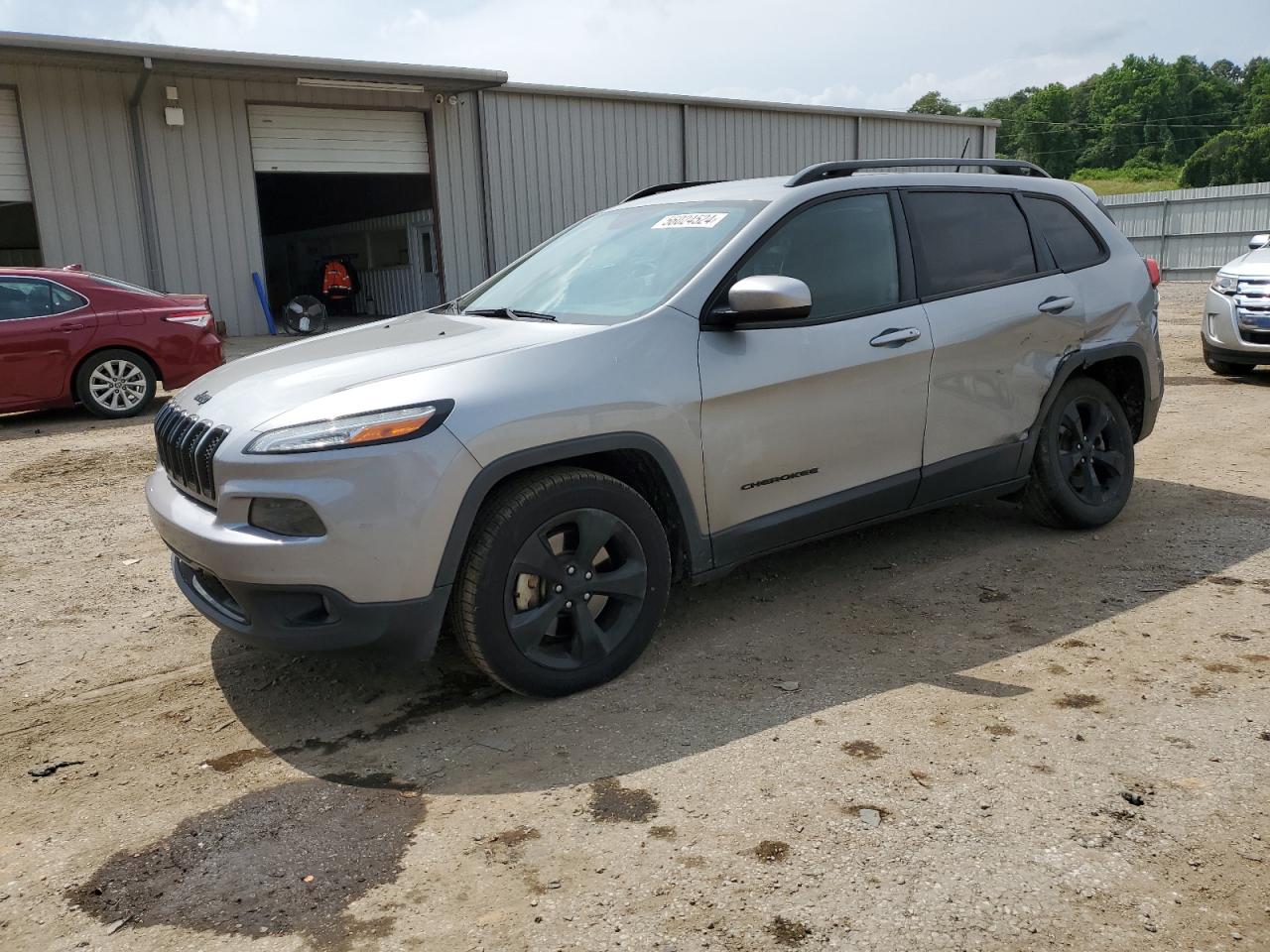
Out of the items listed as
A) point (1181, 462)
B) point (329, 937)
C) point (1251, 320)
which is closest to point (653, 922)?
point (329, 937)

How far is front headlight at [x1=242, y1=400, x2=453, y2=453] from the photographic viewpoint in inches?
124

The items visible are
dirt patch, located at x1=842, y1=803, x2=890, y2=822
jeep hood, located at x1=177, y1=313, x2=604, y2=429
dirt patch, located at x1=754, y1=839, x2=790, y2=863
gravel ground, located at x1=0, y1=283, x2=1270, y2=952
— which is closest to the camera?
gravel ground, located at x1=0, y1=283, x2=1270, y2=952

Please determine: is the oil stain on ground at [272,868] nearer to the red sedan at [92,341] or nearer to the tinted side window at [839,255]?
the tinted side window at [839,255]

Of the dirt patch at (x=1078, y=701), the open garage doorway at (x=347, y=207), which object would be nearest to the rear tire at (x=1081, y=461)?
the dirt patch at (x=1078, y=701)

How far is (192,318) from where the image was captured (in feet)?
32.7

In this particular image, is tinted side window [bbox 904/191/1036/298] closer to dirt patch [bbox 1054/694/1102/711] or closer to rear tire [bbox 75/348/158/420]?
dirt patch [bbox 1054/694/1102/711]

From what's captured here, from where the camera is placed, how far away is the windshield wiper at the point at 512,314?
411 cm

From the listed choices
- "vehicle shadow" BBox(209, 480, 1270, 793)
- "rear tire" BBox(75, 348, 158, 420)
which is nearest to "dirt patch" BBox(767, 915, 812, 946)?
"vehicle shadow" BBox(209, 480, 1270, 793)

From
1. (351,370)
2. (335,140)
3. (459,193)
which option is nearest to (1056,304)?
(351,370)

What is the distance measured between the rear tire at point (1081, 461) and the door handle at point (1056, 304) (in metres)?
0.39

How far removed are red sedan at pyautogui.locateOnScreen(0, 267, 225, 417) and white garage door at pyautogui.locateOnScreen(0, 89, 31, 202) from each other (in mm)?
6073

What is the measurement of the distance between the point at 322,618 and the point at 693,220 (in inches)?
86.5

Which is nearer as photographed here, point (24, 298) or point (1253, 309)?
point (24, 298)

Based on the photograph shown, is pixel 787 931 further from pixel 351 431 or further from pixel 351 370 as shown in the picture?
pixel 351 370
